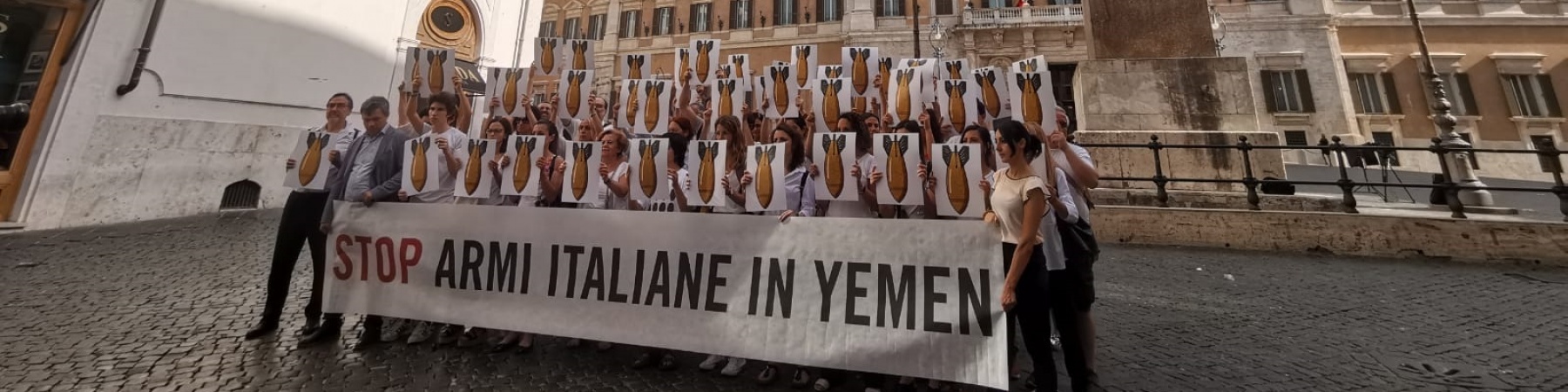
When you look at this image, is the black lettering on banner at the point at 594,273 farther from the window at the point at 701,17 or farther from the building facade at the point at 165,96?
the window at the point at 701,17

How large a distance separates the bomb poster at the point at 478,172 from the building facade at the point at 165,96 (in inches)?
317

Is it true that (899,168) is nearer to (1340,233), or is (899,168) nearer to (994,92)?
(994,92)

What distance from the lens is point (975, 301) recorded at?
234cm

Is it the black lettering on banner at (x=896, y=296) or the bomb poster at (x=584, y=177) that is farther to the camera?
the bomb poster at (x=584, y=177)

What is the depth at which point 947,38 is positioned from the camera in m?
23.4

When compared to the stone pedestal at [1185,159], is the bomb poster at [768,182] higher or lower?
lower

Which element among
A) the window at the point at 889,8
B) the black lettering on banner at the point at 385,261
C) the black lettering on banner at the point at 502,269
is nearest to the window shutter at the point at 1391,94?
the window at the point at 889,8

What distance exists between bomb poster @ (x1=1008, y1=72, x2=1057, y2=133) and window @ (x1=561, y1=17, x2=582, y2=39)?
29.5 metres

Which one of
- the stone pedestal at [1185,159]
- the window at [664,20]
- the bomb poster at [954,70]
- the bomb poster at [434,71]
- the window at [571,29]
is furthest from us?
the window at [571,29]

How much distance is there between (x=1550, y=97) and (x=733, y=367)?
111ft

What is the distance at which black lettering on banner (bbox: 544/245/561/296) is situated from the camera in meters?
2.97

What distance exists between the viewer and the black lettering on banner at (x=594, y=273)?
2908mm

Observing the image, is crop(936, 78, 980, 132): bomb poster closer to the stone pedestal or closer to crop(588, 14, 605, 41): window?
the stone pedestal

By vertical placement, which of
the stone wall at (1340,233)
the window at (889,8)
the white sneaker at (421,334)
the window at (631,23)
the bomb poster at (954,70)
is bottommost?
the white sneaker at (421,334)
